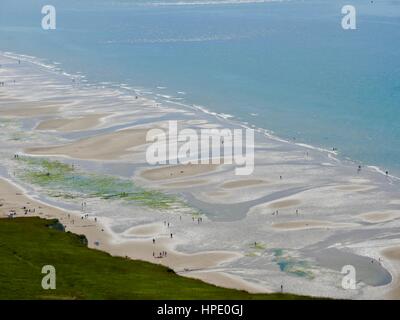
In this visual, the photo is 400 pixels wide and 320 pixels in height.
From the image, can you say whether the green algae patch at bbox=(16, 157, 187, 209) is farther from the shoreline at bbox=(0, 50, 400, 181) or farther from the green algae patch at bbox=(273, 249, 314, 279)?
the shoreline at bbox=(0, 50, 400, 181)

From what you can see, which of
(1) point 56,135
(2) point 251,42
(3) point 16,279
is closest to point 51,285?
(3) point 16,279

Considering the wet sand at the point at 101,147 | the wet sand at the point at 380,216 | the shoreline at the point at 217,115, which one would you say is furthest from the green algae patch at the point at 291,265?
the wet sand at the point at 101,147

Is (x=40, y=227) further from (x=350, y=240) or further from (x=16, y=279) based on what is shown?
(x=350, y=240)

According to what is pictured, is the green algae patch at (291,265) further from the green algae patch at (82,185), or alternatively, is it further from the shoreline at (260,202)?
the green algae patch at (82,185)

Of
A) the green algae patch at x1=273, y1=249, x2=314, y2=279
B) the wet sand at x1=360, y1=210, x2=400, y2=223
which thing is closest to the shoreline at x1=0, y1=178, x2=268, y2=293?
the green algae patch at x1=273, y1=249, x2=314, y2=279

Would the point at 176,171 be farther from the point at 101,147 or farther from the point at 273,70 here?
the point at 273,70
